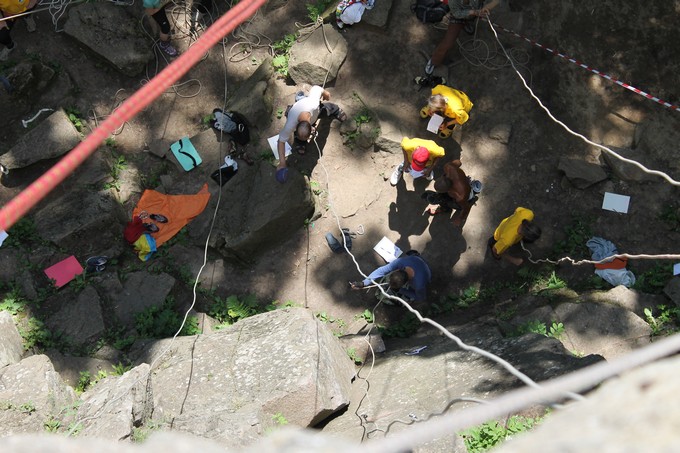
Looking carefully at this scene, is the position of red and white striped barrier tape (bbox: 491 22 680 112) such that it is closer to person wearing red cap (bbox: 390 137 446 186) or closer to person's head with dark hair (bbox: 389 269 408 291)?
person wearing red cap (bbox: 390 137 446 186)

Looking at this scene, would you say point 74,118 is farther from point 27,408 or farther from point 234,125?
point 27,408

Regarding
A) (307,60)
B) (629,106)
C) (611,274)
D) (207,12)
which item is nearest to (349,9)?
(307,60)

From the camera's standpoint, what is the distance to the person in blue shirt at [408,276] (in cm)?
710

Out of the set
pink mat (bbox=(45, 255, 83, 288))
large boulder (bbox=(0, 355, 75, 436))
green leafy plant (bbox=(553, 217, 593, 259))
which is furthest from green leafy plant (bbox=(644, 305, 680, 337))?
pink mat (bbox=(45, 255, 83, 288))

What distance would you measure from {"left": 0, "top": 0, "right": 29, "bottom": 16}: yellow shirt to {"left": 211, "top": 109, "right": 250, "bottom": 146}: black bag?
332cm

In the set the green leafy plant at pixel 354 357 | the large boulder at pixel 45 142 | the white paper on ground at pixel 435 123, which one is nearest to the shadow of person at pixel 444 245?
the white paper on ground at pixel 435 123

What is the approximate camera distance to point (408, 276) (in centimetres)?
725

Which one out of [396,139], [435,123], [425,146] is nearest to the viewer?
[425,146]

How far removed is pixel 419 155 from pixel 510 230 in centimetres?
154

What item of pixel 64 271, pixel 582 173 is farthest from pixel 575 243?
pixel 64 271

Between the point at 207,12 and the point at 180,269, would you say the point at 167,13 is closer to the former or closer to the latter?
the point at 207,12

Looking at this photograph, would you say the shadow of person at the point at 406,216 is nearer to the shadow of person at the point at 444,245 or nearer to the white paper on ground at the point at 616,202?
the shadow of person at the point at 444,245

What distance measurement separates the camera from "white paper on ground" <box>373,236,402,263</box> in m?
7.94

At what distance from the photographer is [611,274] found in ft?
24.1
